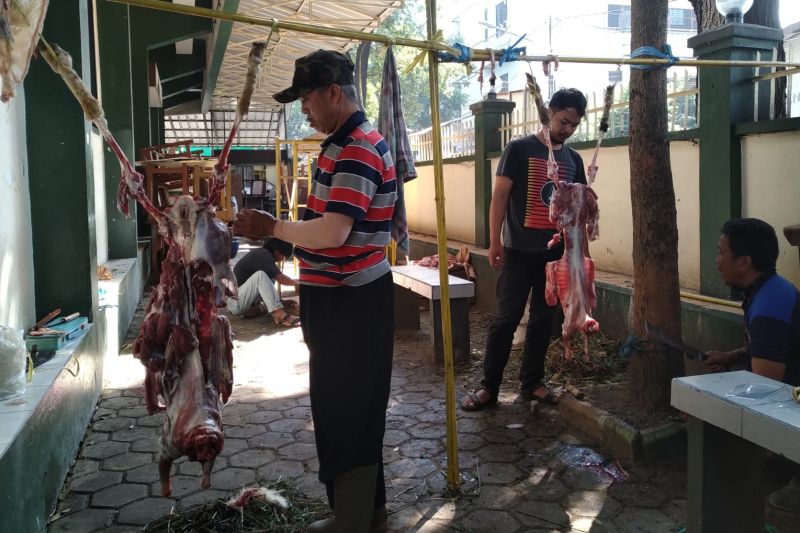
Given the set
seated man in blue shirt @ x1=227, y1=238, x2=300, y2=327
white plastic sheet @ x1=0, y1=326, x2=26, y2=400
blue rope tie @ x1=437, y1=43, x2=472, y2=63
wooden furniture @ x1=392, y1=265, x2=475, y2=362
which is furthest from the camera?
seated man in blue shirt @ x1=227, y1=238, x2=300, y2=327

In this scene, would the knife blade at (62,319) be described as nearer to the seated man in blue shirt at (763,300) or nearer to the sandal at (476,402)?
the sandal at (476,402)

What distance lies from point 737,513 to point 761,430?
23.7 inches

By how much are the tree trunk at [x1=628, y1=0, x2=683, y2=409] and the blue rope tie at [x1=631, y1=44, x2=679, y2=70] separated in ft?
0.16

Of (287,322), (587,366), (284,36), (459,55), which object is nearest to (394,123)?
(459,55)

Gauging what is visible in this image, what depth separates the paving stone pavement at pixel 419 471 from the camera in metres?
3.36

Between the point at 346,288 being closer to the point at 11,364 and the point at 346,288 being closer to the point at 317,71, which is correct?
the point at 317,71

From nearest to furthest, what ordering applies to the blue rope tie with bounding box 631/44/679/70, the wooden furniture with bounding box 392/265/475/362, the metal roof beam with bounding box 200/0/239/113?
1. the blue rope tie with bounding box 631/44/679/70
2. the wooden furniture with bounding box 392/265/475/362
3. the metal roof beam with bounding box 200/0/239/113

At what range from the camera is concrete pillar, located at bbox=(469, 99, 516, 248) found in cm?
994

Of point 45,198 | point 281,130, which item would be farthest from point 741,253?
point 281,130

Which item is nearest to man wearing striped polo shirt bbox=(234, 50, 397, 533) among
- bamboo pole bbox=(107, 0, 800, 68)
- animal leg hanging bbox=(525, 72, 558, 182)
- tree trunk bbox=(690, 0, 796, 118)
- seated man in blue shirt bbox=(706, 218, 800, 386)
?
bamboo pole bbox=(107, 0, 800, 68)

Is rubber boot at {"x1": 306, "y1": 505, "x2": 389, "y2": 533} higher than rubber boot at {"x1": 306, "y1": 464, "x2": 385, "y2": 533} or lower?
lower

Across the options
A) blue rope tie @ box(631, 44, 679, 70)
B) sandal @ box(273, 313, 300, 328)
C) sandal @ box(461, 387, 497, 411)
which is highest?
blue rope tie @ box(631, 44, 679, 70)

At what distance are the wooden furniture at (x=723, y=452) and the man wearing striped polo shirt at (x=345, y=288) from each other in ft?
4.28

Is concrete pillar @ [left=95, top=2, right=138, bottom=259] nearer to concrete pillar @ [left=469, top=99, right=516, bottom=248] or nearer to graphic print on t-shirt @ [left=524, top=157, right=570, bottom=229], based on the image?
concrete pillar @ [left=469, top=99, right=516, bottom=248]
